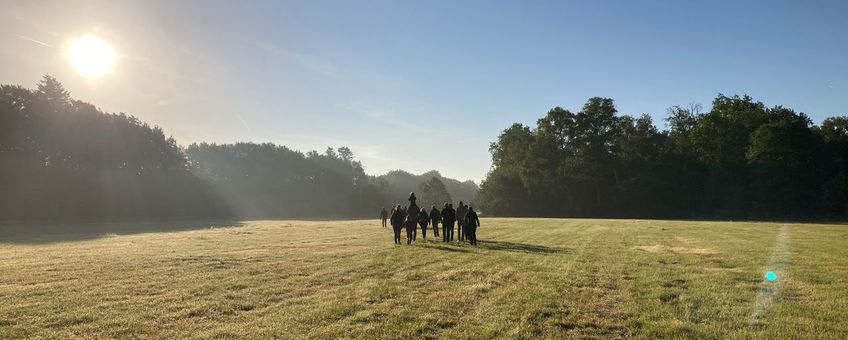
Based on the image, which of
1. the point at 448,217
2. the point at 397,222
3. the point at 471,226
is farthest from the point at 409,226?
the point at 471,226

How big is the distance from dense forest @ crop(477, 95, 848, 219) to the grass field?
190ft

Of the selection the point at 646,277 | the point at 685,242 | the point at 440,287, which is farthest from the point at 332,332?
the point at 685,242

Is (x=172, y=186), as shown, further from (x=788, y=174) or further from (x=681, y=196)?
(x=788, y=174)

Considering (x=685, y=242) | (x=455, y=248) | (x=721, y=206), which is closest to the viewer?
(x=455, y=248)

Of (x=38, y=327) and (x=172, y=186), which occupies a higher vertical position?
(x=172, y=186)

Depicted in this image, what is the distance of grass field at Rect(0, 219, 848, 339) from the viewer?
321 inches

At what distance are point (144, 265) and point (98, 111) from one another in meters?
72.2

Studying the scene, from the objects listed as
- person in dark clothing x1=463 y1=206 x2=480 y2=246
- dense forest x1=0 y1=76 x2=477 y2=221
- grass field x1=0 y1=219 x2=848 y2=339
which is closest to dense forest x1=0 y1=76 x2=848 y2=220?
dense forest x1=0 y1=76 x2=477 y2=221

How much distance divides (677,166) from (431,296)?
79.1 metres

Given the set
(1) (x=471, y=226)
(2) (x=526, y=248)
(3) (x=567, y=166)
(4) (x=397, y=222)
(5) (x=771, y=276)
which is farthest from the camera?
Answer: (3) (x=567, y=166)

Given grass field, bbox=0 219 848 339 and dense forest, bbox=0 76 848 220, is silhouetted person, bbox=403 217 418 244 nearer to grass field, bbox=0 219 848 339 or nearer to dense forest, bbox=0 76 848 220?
grass field, bbox=0 219 848 339

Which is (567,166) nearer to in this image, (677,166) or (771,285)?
(677,166)

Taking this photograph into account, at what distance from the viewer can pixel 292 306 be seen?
32.2 feet

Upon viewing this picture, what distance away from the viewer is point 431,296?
10695mm
